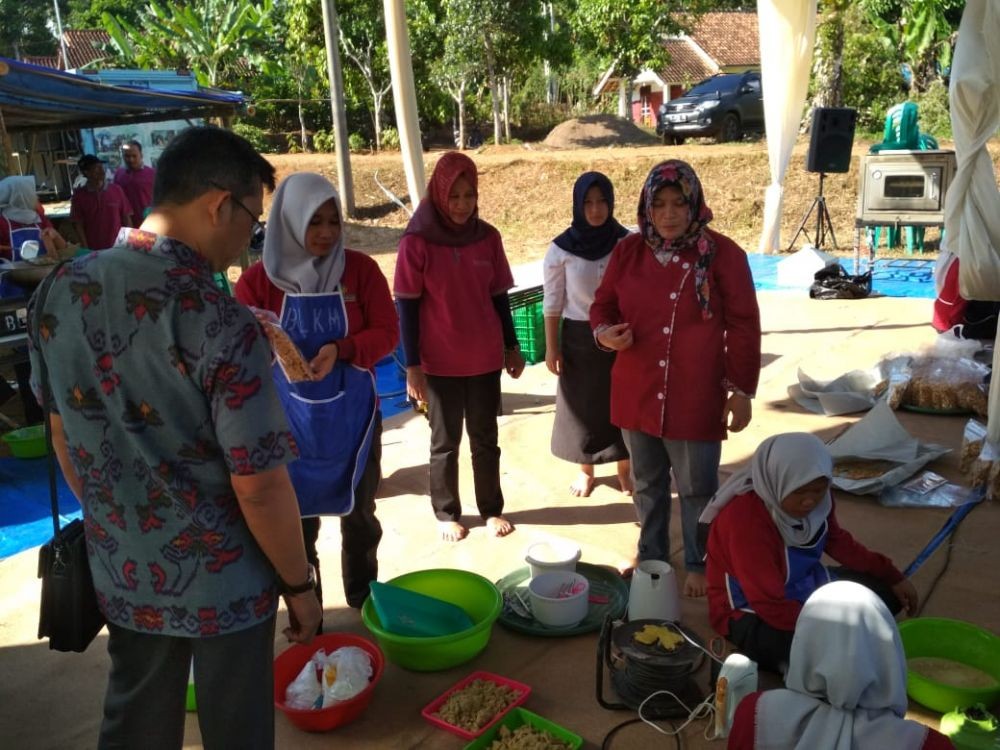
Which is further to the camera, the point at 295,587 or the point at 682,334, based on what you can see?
the point at 682,334

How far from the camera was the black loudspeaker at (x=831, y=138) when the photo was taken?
926 centimetres

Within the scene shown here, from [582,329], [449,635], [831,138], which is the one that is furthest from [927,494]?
[831,138]

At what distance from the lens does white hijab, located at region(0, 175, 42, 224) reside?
5766mm

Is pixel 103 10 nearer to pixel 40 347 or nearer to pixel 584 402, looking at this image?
pixel 584 402

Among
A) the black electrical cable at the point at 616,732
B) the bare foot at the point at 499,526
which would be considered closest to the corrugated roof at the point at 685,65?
the bare foot at the point at 499,526

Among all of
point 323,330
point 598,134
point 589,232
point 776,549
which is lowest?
point 776,549

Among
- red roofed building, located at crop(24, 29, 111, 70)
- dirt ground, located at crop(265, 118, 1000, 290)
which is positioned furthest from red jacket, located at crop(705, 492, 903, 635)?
red roofed building, located at crop(24, 29, 111, 70)

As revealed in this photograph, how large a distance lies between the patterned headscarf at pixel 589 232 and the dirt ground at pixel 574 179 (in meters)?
7.60

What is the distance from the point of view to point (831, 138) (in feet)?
30.7

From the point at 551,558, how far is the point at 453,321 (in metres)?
1.02

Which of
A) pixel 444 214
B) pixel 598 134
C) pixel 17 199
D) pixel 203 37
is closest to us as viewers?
pixel 444 214

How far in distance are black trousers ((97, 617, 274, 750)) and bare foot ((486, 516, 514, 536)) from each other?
1987 millimetres

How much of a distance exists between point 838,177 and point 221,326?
43.4 ft

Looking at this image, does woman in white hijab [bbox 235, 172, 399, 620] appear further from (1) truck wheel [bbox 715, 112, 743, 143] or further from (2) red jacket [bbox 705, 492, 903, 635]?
(1) truck wheel [bbox 715, 112, 743, 143]
